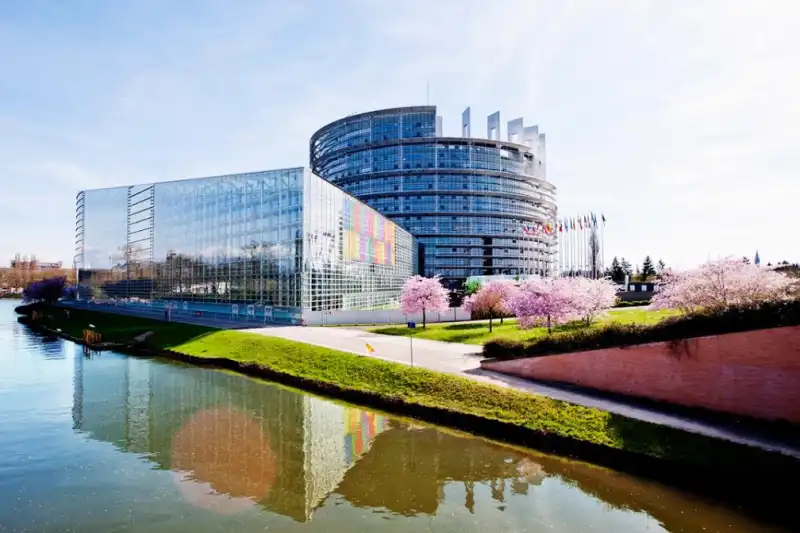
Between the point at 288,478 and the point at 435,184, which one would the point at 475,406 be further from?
the point at 435,184

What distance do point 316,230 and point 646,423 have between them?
37.3 m

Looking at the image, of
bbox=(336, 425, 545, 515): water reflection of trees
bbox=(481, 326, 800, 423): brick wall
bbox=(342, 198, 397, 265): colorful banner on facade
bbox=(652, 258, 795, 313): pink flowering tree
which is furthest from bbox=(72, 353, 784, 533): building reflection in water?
bbox=(342, 198, 397, 265): colorful banner on facade

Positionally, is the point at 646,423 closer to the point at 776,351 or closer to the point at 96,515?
the point at 776,351

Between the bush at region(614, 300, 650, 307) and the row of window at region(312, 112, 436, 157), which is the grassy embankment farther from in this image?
the row of window at region(312, 112, 436, 157)

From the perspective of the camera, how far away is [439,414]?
2031cm

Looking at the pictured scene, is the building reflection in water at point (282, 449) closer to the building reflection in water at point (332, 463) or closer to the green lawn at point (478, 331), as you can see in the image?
the building reflection in water at point (332, 463)

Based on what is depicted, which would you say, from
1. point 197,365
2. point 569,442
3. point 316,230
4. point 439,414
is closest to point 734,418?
point 569,442

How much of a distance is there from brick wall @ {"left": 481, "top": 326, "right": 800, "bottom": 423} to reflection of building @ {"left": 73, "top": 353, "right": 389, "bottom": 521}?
33.2ft

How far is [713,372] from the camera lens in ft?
58.3

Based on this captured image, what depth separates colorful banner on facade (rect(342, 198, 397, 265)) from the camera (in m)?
57.9

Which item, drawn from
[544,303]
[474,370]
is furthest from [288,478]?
[544,303]

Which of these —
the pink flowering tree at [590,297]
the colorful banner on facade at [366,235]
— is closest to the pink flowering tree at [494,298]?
the pink flowering tree at [590,297]

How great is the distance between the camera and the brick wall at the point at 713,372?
53.1ft

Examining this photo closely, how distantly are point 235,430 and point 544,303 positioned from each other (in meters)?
22.4
